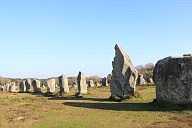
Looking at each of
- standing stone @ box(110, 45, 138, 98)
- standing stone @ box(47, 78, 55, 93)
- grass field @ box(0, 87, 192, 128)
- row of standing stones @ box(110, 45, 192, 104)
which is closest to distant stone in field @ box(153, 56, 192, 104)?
row of standing stones @ box(110, 45, 192, 104)

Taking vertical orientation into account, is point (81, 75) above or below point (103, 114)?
above

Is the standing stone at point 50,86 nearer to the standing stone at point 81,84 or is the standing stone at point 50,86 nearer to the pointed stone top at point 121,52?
the standing stone at point 81,84

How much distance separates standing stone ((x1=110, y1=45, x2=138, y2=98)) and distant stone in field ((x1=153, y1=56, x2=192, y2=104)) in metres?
7.59

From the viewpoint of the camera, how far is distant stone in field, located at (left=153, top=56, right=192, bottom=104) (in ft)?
78.2

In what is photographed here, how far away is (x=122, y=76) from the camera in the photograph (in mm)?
33594

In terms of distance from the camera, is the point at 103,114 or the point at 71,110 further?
the point at 71,110

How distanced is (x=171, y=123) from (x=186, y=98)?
17.4 feet

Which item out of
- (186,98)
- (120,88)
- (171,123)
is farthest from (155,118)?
(120,88)

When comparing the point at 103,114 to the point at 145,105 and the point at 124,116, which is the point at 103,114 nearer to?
the point at 124,116

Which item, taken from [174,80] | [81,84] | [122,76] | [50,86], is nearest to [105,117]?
[174,80]

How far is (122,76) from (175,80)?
984 cm

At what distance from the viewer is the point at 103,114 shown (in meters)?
23.4

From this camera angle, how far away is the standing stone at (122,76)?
32812 mm

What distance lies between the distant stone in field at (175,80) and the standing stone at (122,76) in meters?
7.59
